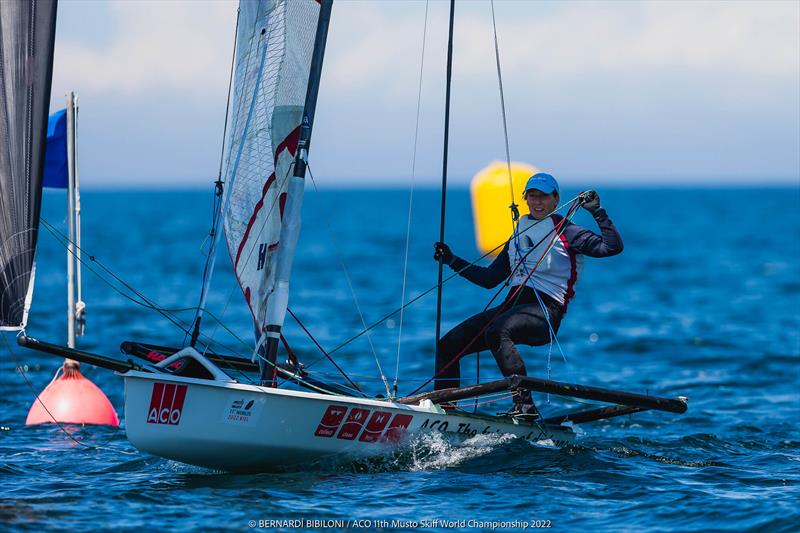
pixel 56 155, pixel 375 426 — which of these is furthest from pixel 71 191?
pixel 375 426

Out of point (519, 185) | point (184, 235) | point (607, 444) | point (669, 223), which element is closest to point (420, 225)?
point (669, 223)

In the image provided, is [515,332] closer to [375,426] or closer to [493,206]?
[375,426]

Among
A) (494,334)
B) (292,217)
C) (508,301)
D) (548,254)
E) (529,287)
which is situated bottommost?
(494,334)

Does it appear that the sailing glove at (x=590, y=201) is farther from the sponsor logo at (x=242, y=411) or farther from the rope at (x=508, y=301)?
the sponsor logo at (x=242, y=411)

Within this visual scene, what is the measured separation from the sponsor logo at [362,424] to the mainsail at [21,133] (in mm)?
2107

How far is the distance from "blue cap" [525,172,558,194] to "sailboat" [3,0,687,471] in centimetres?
157

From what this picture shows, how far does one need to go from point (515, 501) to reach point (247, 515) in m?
1.80

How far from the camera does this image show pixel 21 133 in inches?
272

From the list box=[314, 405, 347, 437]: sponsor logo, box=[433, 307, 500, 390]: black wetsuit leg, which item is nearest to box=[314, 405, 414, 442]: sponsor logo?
box=[314, 405, 347, 437]: sponsor logo

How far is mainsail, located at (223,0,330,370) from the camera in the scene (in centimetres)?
745

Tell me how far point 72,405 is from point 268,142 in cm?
400

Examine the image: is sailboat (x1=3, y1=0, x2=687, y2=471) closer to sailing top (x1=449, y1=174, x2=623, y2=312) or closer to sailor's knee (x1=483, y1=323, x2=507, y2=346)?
sailor's knee (x1=483, y1=323, x2=507, y2=346)

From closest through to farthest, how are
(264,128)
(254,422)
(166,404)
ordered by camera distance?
1. (166,404)
2. (254,422)
3. (264,128)

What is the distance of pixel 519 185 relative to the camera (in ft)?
84.8
